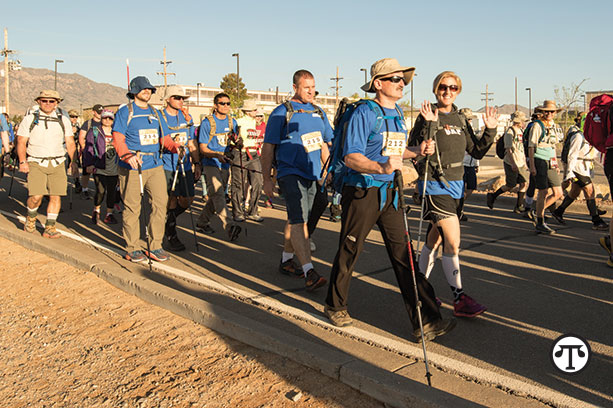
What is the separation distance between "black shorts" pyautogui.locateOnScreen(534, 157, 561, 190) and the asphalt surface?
700mm

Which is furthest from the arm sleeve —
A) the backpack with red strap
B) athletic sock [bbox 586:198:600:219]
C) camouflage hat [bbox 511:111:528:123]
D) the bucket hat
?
camouflage hat [bbox 511:111:528:123]

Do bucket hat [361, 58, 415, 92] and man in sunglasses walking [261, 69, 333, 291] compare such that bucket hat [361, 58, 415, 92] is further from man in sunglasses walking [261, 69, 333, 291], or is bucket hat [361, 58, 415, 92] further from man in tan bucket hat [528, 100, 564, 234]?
man in tan bucket hat [528, 100, 564, 234]

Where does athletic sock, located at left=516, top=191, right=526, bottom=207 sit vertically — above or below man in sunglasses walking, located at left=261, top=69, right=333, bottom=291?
below

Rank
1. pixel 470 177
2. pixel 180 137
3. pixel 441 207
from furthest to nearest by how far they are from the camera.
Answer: pixel 470 177, pixel 180 137, pixel 441 207

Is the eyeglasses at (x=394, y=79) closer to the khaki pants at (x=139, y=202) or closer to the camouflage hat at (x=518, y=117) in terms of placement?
the khaki pants at (x=139, y=202)

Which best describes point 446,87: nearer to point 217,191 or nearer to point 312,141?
point 312,141

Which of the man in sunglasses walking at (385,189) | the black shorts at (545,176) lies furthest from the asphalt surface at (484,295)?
the black shorts at (545,176)

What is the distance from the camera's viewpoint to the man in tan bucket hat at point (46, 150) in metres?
8.03

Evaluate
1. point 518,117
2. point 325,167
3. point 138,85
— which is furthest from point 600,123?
point 138,85

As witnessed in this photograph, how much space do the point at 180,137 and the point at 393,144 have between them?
380 centimetres

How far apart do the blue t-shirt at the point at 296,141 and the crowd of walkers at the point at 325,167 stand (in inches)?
0.4

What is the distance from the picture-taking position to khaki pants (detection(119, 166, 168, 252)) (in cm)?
682

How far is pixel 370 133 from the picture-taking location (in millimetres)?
4262

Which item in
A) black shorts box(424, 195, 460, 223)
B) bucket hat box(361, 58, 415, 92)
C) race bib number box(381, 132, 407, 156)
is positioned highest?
bucket hat box(361, 58, 415, 92)
